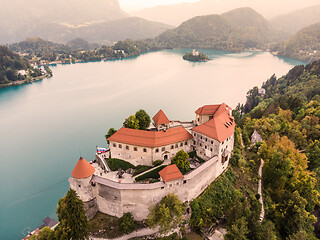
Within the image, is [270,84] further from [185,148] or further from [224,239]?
[224,239]

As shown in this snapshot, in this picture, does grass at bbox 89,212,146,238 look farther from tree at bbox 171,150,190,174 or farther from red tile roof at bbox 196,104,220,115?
red tile roof at bbox 196,104,220,115

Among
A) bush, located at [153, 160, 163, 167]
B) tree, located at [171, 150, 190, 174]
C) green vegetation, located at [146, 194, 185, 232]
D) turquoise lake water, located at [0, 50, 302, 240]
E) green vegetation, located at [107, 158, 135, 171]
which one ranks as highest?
tree, located at [171, 150, 190, 174]

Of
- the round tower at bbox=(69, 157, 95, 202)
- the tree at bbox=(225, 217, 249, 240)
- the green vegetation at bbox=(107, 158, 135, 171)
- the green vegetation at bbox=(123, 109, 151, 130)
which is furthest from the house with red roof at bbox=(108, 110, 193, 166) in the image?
the tree at bbox=(225, 217, 249, 240)

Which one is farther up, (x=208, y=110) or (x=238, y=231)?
(x=208, y=110)

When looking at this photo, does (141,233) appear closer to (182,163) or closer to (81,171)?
(182,163)

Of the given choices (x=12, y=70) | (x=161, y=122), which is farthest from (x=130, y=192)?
(x=12, y=70)

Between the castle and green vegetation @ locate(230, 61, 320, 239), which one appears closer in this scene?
the castle

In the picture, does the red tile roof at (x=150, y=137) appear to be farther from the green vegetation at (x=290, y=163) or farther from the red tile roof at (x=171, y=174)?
the green vegetation at (x=290, y=163)
